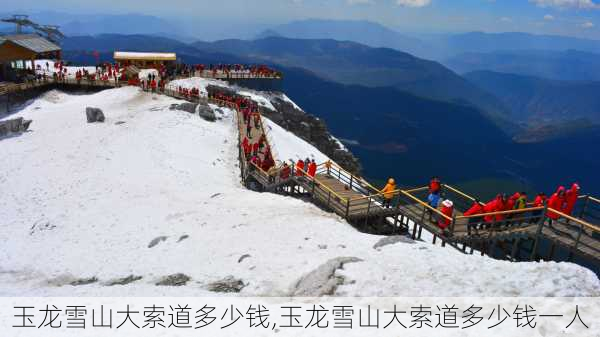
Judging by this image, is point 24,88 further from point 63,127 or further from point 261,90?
point 261,90

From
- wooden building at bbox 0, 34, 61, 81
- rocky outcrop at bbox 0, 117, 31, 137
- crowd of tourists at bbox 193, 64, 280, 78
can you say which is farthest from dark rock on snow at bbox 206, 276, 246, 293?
crowd of tourists at bbox 193, 64, 280, 78

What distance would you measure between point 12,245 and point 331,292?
1694cm

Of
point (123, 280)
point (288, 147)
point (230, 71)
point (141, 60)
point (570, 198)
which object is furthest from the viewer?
point (230, 71)

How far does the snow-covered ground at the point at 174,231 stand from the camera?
10.2 meters

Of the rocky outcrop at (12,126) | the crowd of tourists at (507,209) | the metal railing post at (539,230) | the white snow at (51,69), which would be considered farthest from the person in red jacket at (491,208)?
the white snow at (51,69)

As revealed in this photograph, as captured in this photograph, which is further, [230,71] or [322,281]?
[230,71]

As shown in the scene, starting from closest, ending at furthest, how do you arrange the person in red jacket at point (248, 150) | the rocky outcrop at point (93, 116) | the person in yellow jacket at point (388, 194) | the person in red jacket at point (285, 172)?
the person in yellow jacket at point (388, 194) → the person in red jacket at point (285, 172) → the person in red jacket at point (248, 150) → the rocky outcrop at point (93, 116)

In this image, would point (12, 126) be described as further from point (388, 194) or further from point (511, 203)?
point (511, 203)

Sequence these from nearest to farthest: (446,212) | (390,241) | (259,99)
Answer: (390,241) < (446,212) < (259,99)

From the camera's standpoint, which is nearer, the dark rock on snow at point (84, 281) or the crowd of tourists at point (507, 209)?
the dark rock on snow at point (84, 281)

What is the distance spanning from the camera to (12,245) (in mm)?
18844

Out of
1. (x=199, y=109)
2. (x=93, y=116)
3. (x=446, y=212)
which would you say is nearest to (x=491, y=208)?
(x=446, y=212)

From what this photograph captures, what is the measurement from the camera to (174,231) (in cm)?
1722

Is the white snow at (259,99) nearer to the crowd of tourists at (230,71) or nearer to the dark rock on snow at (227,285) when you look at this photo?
the crowd of tourists at (230,71)
